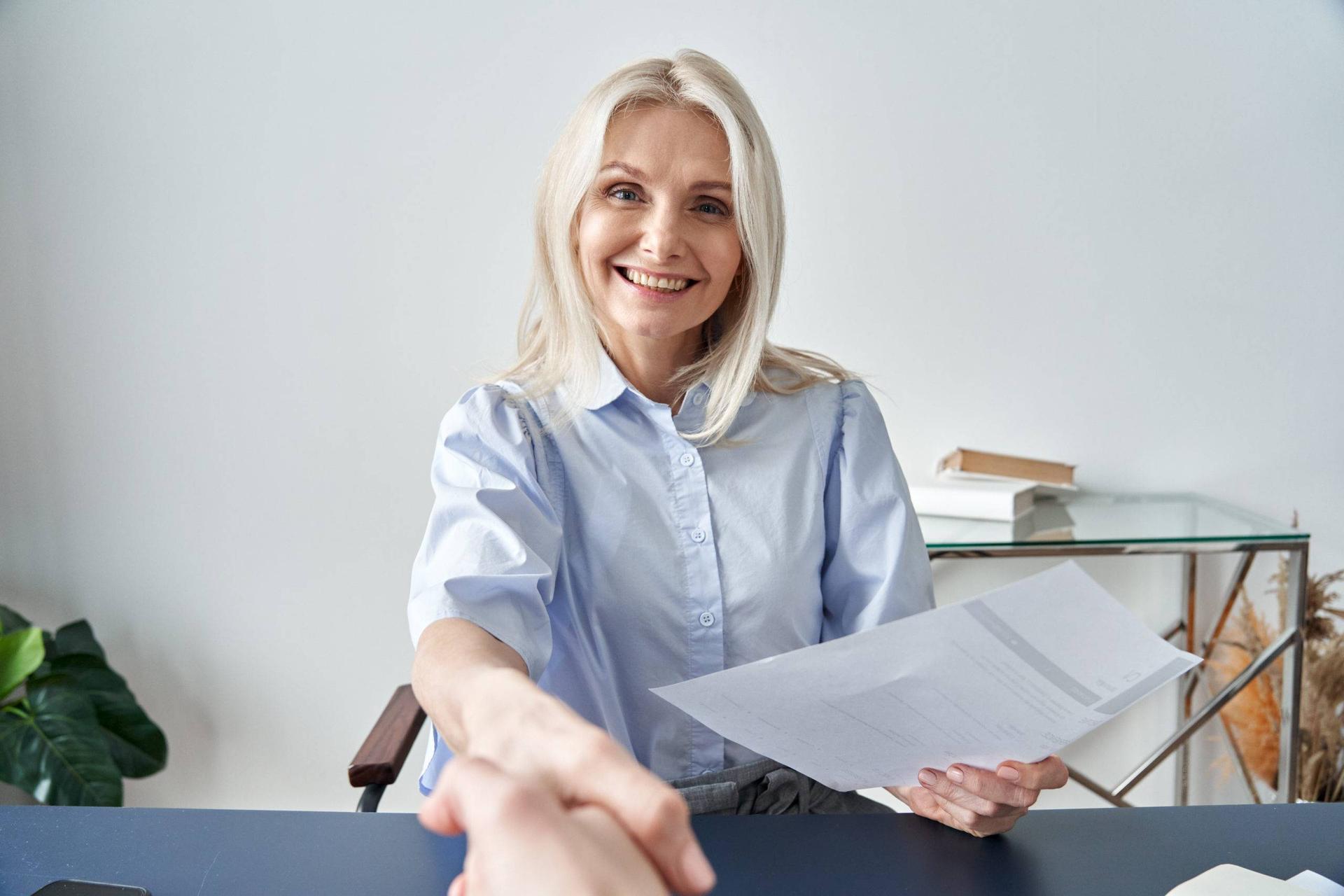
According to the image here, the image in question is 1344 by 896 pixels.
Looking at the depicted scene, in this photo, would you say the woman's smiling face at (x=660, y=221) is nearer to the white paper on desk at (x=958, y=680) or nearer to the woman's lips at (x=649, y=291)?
the woman's lips at (x=649, y=291)

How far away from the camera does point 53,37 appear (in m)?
2.02

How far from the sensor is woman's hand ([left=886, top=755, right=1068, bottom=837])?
2.72 feet

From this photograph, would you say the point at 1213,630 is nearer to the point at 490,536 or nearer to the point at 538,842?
the point at 490,536

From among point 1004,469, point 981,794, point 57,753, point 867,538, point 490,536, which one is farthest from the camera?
point 1004,469

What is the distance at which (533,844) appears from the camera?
0.34m

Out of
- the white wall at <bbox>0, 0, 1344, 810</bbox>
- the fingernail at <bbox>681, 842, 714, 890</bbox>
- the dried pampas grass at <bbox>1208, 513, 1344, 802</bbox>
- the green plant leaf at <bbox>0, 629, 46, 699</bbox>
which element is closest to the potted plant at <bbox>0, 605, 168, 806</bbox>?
the green plant leaf at <bbox>0, 629, 46, 699</bbox>

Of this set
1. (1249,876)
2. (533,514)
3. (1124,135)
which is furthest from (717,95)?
(1124,135)

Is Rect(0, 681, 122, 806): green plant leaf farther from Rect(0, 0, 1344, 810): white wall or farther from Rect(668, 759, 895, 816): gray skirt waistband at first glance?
Rect(668, 759, 895, 816): gray skirt waistband

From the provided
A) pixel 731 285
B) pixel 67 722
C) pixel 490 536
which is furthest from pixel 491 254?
pixel 490 536

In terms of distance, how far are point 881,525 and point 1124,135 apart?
1.26m

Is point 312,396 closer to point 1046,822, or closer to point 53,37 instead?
point 53,37

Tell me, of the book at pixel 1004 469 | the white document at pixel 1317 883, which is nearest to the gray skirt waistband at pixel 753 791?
the white document at pixel 1317 883

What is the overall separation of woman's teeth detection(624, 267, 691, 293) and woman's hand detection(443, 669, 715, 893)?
0.75m

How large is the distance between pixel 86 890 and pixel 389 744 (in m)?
0.53
